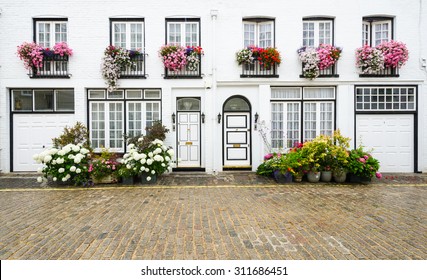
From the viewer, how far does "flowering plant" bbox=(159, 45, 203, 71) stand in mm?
9938

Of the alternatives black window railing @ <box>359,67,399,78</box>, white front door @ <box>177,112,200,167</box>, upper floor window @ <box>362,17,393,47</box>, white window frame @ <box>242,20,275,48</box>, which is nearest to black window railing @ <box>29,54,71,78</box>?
white front door @ <box>177,112,200,167</box>

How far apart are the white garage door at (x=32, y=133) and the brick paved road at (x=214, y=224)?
331 cm

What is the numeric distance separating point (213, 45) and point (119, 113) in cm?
449

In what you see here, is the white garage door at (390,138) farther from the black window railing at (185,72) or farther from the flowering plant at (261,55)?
the black window railing at (185,72)

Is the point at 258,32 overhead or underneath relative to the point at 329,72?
overhead

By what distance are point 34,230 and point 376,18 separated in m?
12.8

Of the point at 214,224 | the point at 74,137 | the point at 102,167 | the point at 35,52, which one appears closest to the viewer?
the point at 214,224

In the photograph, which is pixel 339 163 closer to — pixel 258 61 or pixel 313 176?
pixel 313 176

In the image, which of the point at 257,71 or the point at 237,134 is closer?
the point at 257,71

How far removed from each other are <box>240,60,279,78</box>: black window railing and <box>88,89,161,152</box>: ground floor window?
136 inches

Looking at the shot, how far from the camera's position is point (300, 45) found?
10.3 meters

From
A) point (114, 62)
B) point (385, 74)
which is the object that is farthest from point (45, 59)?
point (385, 74)

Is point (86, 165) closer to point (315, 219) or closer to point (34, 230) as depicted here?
point (34, 230)

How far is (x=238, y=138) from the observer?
1061 cm
